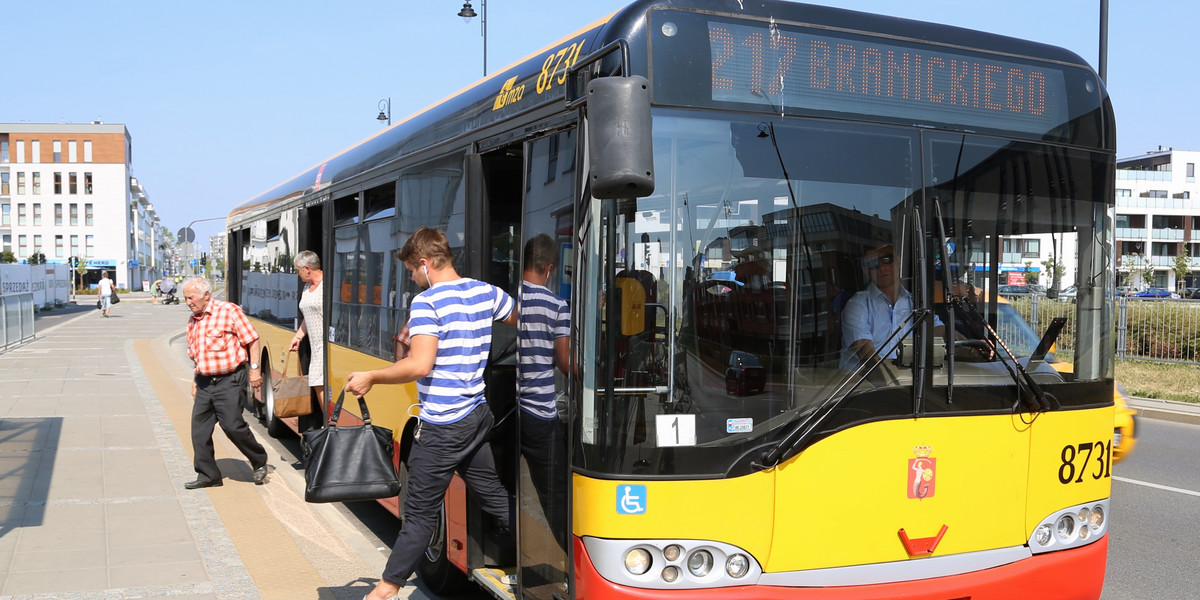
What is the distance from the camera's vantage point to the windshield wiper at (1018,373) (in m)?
3.95

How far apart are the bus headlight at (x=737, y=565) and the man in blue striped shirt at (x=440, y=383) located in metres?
1.38

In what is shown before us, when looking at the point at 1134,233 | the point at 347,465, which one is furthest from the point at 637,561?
the point at 1134,233

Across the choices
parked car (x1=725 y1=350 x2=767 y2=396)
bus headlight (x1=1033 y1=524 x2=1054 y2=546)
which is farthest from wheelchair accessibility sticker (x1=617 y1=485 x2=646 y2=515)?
bus headlight (x1=1033 y1=524 x2=1054 y2=546)

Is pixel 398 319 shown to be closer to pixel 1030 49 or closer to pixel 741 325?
pixel 741 325

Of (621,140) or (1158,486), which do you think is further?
(1158,486)

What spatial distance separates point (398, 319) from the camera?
6262 mm

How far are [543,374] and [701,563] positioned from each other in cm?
109

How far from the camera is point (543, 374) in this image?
4.32 m

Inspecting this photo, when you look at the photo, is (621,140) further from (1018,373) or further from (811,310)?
(1018,373)

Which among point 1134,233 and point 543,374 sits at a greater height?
point 1134,233

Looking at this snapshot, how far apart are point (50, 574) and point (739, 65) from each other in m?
4.88

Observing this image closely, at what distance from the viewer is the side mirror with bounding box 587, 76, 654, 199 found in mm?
3395

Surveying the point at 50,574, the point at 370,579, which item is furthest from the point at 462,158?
the point at 50,574

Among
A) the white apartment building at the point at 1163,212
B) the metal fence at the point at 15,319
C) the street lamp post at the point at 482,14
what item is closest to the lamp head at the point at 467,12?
the street lamp post at the point at 482,14
